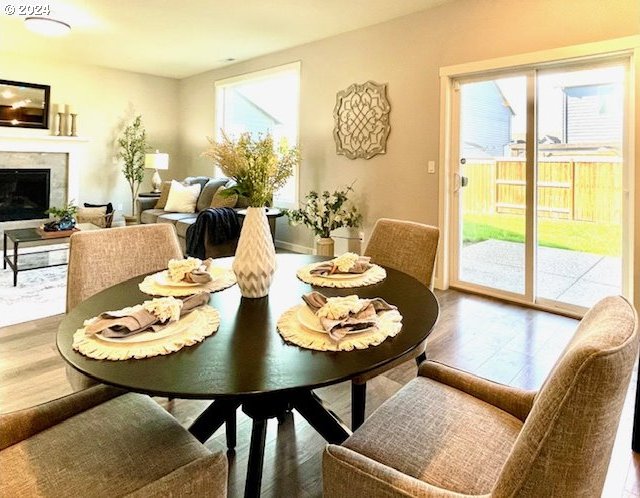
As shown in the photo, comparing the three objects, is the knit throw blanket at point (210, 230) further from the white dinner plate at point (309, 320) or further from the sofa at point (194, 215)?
the white dinner plate at point (309, 320)

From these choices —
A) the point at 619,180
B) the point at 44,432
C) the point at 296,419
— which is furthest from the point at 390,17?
the point at 44,432

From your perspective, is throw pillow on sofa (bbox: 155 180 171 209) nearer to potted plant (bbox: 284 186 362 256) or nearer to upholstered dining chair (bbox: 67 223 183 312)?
potted plant (bbox: 284 186 362 256)

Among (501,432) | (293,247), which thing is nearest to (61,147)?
(293,247)

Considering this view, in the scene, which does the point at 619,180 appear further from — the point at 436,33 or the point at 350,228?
the point at 350,228

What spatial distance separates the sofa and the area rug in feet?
4.17

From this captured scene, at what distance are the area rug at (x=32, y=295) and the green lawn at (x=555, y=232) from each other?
3.36 m

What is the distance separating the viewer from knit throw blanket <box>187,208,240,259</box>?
4.70m

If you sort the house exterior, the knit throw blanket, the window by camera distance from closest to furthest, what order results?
the house exterior
the knit throw blanket
the window

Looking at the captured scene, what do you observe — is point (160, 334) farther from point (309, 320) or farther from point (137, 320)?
point (309, 320)

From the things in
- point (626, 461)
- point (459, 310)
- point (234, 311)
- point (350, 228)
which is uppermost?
point (350, 228)

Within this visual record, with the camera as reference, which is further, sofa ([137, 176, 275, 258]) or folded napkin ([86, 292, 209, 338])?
sofa ([137, 176, 275, 258])

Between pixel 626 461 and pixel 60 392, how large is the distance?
258cm

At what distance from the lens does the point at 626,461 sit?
1.75 m

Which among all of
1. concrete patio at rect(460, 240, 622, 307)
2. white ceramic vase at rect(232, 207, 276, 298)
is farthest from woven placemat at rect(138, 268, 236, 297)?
concrete patio at rect(460, 240, 622, 307)
